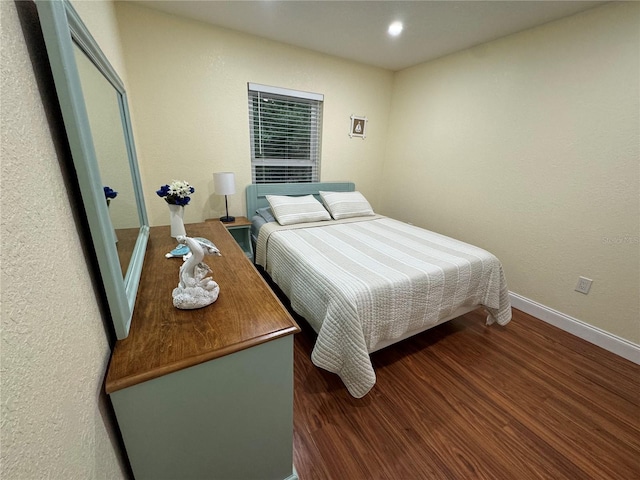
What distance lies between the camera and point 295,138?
306 cm

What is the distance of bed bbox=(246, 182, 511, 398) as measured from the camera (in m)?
1.38

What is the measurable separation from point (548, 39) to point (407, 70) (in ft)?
4.85

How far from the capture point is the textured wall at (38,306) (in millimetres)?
355

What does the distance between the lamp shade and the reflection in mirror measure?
1227mm

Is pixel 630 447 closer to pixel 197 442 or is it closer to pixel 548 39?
pixel 197 442

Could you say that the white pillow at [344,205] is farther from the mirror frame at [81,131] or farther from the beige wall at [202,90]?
the mirror frame at [81,131]

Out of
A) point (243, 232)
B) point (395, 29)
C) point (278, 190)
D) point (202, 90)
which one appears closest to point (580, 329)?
point (395, 29)

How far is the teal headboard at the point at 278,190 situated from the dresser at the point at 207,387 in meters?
1.94

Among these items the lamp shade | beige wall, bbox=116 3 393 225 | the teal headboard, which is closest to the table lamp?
the lamp shade

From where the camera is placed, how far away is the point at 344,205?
2947 mm

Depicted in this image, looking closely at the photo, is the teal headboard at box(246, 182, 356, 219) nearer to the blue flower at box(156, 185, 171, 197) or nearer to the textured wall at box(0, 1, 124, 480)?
the blue flower at box(156, 185, 171, 197)

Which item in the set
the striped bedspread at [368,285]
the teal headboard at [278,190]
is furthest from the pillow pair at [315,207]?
the striped bedspread at [368,285]

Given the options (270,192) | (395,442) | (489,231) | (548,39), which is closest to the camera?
(395,442)

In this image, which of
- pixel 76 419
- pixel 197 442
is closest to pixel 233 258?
pixel 197 442
